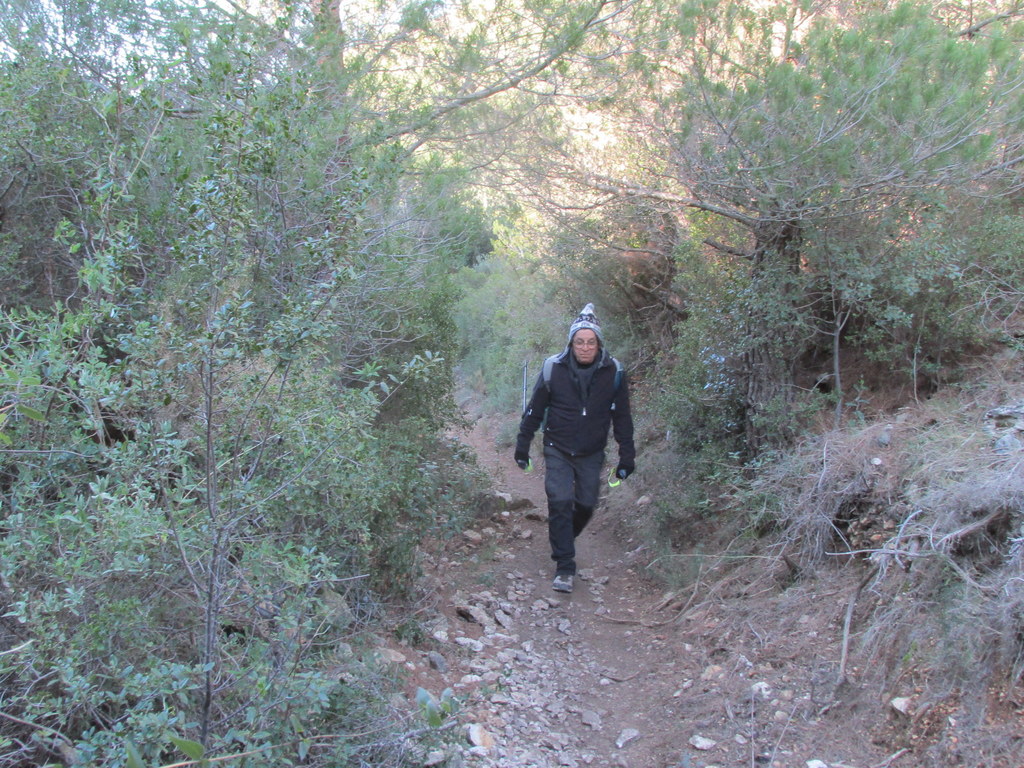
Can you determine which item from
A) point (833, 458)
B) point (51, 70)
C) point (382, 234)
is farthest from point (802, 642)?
point (51, 70)

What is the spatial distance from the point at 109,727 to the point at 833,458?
4.27 meters

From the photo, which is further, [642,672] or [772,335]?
[772,335]

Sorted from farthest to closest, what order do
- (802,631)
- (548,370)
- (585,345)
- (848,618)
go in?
(548,370) → (585,345) → (802,631) → (848,618)

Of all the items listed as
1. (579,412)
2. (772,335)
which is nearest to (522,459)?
(579,412)

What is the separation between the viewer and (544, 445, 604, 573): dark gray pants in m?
5.98

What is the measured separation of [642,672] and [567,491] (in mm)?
1563

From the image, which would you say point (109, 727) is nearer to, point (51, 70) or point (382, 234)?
point (382, 234)

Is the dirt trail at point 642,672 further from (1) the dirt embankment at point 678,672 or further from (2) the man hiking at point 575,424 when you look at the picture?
(2) the man hiking at point 575,424

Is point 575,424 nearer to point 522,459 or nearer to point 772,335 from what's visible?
point 522,459

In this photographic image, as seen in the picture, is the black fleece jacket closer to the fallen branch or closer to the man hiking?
the man hiking

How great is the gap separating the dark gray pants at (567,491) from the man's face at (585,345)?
758mm

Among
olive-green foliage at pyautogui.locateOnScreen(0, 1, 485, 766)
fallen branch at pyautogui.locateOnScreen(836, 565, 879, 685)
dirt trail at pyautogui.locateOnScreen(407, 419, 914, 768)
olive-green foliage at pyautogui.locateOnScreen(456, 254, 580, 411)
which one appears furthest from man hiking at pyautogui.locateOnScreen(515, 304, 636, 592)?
olive-green foliage at pyautogui.locateOnScreen(456, 254, 580, 411)

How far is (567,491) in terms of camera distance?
597 cm

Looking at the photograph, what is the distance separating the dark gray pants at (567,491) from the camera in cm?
598
